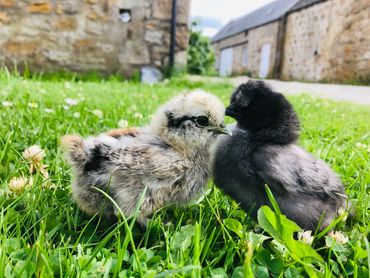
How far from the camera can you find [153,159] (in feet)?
5.72

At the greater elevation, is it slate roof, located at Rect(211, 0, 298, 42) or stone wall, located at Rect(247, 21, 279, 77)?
slate roof, located at Rect(211, 0, 298, 42)

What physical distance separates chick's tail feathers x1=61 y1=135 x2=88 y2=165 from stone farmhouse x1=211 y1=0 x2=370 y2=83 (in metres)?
14.9

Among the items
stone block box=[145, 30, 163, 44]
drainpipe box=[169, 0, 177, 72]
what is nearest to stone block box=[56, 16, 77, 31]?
stone block box=[145, 30, 163, 44]

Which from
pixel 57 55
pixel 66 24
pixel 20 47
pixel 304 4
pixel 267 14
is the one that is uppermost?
pixel 267 14

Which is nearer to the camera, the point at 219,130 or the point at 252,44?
the point at 219,130

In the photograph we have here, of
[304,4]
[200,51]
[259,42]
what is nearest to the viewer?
[304,4]

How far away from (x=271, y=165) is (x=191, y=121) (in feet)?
1.41

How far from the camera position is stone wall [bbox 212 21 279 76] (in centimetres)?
2859

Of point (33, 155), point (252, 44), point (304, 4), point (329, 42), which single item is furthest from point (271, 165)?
point (252, 44)

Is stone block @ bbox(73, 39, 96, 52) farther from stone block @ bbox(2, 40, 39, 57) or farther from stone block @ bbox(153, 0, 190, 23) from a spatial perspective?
stone block @ bbox(153, 0, 190, 23)

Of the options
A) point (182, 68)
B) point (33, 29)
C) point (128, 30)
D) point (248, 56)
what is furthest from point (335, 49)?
point (248, 56)

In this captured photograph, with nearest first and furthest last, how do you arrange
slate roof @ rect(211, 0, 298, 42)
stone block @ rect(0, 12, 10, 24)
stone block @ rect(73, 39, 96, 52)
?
stone block @ rect(0, 12, 10, 24) → stone block @ rect(73, 39, 96, 52) → slate roof @ rect(211, 0, 298, 42)

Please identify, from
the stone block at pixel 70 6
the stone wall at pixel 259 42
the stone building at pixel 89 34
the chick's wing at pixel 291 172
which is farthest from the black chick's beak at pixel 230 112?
the stone wall at pixel 259 42

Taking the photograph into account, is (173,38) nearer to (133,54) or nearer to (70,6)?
(133,54)
